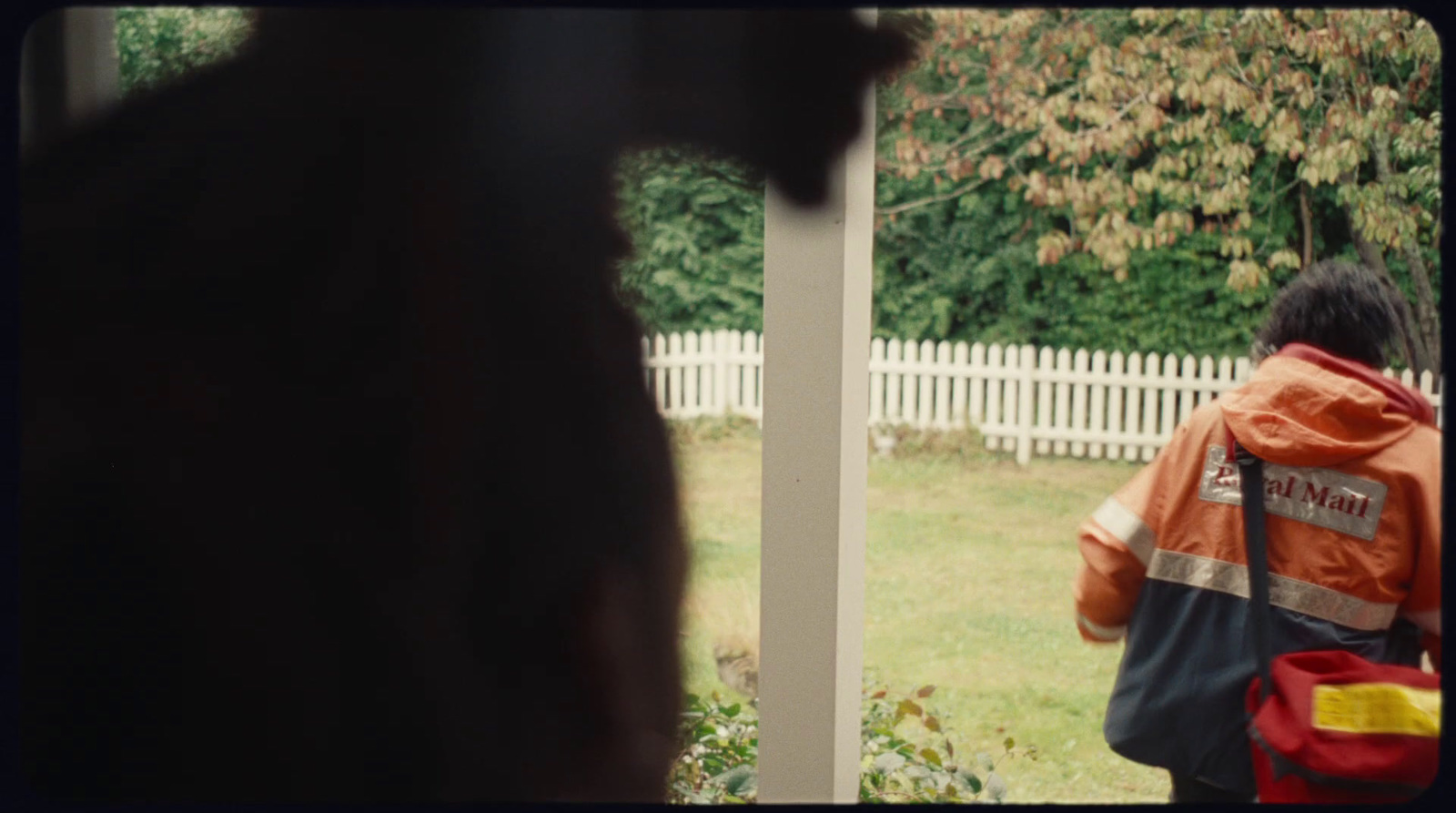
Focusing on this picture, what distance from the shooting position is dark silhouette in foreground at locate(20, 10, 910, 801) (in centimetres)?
51

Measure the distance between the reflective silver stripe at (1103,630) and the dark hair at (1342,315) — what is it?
2.47 feet

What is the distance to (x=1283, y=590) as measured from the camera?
2.19 m

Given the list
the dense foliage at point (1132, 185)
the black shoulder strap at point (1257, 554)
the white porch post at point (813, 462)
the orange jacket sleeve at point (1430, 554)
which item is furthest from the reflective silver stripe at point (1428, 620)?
the dense foliage at point (1132, 185)

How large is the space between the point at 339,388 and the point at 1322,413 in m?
2.13

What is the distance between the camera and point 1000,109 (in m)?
6.88

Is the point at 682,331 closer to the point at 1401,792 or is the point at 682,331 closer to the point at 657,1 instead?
the point at 1401,792

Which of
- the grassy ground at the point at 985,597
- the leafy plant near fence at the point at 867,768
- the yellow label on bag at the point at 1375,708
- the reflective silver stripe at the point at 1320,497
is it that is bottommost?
the grassy ground at the point at 985,597

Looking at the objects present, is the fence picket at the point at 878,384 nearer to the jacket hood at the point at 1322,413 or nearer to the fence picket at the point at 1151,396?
the fence picket at the point at 1151,396

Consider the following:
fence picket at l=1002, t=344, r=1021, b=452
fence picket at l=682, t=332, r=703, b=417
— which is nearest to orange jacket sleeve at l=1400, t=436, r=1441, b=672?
fence picket at l=1002, t=344, r=1021, b=452

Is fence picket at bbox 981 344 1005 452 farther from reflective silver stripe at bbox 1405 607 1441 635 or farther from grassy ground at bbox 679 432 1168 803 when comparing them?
reflective silver stripe at bbox 1405 607 1441 635

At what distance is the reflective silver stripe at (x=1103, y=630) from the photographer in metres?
2.42

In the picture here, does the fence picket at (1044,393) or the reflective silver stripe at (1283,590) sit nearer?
the reflective silver stripe at (1283,590)

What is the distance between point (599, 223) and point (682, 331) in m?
7.58

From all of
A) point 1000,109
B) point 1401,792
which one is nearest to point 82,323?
point 1401,792
